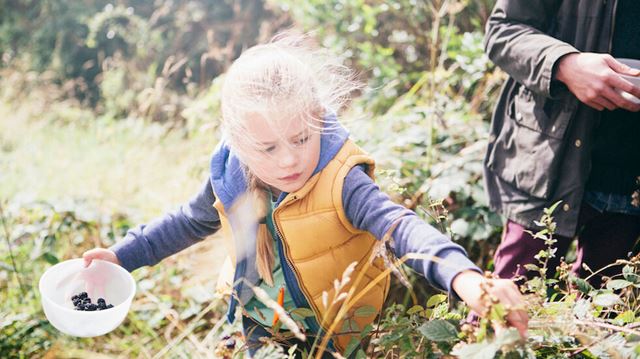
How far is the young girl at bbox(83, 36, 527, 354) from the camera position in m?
1.55

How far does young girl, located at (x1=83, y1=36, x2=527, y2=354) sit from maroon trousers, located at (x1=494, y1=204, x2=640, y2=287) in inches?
17.8

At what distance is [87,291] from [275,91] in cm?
88

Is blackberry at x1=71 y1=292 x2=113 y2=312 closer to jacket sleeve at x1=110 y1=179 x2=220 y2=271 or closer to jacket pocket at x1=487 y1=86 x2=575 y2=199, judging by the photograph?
jacket sleeve at x1=110 y1=179 x2=220 y2=271

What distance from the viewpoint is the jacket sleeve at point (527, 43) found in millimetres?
1740

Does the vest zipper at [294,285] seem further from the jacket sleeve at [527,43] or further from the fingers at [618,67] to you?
the fingers at [618,67]

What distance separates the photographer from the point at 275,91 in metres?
1.57

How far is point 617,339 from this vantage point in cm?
123

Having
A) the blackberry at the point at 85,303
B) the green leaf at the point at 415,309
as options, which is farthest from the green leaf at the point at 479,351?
the blackberry at the point at 85,303

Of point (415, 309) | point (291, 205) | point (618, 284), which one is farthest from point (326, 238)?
point (618, 284)

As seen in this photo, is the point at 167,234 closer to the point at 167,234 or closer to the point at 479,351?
the point at 167,234

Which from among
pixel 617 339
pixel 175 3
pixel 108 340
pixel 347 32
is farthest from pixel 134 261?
pixel 175 3

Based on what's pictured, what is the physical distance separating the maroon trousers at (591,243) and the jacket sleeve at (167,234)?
95 centimetres

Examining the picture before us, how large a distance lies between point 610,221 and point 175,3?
5.68m

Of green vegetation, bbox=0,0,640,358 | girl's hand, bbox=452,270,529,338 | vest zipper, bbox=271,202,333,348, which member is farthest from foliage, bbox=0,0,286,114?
girl's hand, bbox=452,270,529,338
